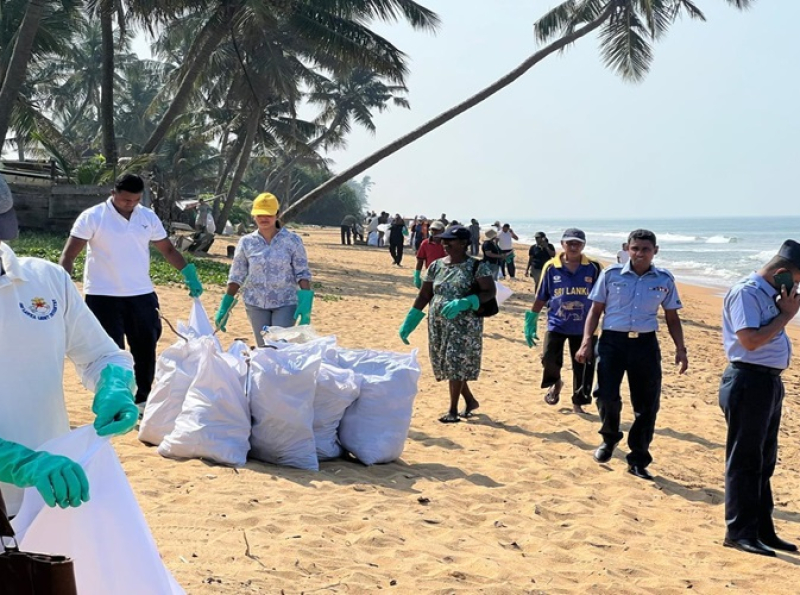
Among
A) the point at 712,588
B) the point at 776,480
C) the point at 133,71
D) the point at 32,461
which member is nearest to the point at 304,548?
the point at 712,588

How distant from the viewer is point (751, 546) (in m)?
4.82

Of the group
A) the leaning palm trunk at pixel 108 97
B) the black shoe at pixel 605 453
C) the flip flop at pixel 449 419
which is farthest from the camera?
the leaning palm trunk at pixel 108 97

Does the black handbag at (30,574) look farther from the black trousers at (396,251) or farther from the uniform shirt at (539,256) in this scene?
the black trousers at (396,251)

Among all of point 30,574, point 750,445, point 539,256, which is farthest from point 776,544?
point 539,256

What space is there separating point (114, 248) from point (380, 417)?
197 cm

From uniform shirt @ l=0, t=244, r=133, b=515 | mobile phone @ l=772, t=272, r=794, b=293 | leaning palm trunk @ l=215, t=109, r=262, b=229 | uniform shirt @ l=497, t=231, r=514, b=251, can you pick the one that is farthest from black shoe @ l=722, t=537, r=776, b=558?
leaning palm trunk @ l=215, t=109, r=262, b=229

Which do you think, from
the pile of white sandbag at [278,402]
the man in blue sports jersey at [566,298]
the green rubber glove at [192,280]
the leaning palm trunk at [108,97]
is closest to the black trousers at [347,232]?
the leaning palm trunk at [108,97]

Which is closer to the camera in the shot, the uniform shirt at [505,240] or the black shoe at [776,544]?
the black shoe at [776,544]

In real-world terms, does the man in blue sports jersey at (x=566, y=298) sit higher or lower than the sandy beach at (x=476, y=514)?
higher

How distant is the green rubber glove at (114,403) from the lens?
8.14ft

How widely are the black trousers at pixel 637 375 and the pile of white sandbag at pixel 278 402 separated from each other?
4.08 ft

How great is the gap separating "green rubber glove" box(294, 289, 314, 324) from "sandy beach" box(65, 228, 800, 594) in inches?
44.6

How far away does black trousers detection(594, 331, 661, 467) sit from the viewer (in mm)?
6086

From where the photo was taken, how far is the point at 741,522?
4863 millimetres
